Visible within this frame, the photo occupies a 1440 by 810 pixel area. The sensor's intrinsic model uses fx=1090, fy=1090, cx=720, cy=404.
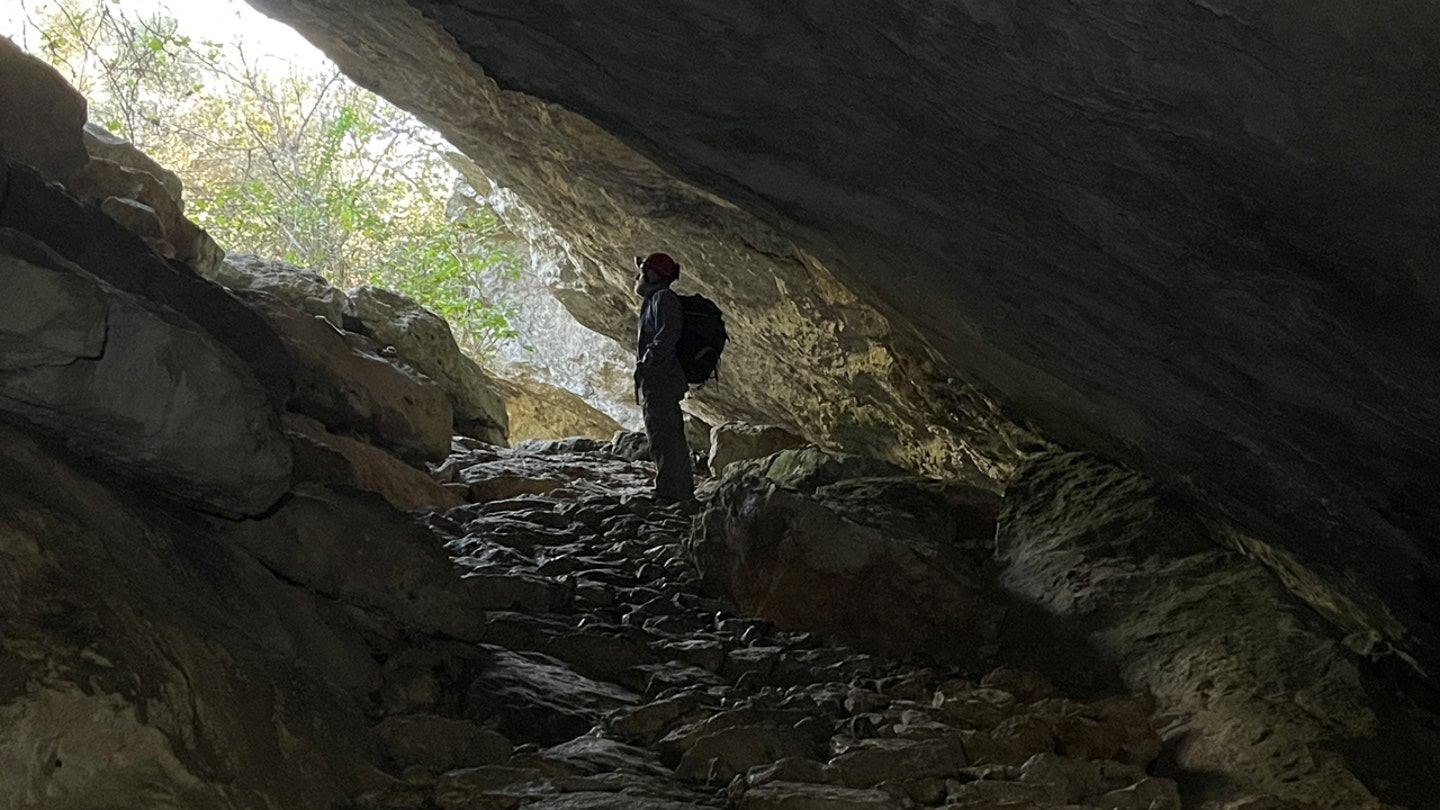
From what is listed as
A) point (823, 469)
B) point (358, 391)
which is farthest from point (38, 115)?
point (823, 469)

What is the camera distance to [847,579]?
621 cm

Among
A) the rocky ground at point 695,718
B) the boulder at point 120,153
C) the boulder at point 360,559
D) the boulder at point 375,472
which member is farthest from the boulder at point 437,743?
the boulder at point 120,153

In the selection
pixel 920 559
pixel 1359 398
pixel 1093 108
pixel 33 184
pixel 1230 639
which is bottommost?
pixel 33 184

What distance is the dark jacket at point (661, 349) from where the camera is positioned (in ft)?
29.5

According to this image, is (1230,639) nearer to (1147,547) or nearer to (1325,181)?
(1147,547)

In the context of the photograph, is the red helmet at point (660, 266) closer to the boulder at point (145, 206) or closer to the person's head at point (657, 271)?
the person's head at point (657, 271)

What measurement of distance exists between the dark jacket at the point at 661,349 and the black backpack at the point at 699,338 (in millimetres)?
64

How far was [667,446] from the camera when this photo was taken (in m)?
9.16

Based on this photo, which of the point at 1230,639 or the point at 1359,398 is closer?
the point at 1359,398

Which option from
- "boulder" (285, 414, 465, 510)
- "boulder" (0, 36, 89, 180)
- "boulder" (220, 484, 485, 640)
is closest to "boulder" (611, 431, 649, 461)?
"boulder" (285, 414, 465, 510)

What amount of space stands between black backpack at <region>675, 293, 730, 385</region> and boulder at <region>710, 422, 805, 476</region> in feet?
10.9

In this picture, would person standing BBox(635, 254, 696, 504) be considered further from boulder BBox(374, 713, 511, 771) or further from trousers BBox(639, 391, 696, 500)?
boulder BBox(374, 713, 511, 771)

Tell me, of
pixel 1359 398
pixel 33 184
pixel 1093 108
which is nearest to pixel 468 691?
pixel 33 184

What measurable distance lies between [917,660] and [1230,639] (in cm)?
156
